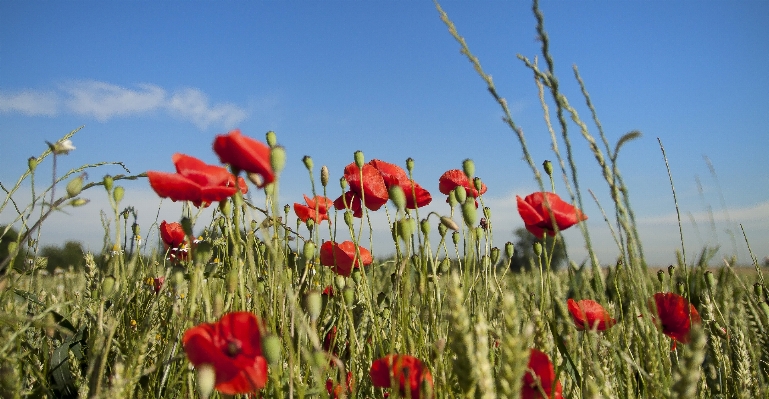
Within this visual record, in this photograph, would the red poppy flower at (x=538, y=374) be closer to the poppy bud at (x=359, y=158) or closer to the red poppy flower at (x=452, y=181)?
the poppy bud at (x=359, y=158)

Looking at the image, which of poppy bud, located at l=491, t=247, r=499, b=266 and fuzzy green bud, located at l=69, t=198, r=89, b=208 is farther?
poppy bud, located at l=491, t=247, r=499, b=266

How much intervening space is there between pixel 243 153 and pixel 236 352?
1.05 ft

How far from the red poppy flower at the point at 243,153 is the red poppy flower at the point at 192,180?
0.18m

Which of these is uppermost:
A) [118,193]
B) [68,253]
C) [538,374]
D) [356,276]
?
[68,253]

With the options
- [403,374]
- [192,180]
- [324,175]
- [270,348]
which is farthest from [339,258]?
[270,348]

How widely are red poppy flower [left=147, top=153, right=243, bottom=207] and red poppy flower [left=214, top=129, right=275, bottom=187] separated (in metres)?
0.18

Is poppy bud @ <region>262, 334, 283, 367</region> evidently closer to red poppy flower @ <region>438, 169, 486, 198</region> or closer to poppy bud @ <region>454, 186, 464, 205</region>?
poppy bud @ <region>454, 186, 464, 205</region>

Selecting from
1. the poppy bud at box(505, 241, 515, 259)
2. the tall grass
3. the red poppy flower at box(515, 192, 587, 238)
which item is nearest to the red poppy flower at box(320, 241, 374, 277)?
the tall grass

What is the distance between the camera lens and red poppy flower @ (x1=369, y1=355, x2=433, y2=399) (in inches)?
35.0

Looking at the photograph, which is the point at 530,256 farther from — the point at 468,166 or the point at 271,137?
the point at 271,137

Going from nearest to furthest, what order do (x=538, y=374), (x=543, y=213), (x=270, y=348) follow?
(x=270, y=348)
(x=538, y=374)
(x=543, y=213)

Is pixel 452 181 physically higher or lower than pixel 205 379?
higher

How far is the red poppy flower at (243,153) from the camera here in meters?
0.86

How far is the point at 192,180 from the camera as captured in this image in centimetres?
107
